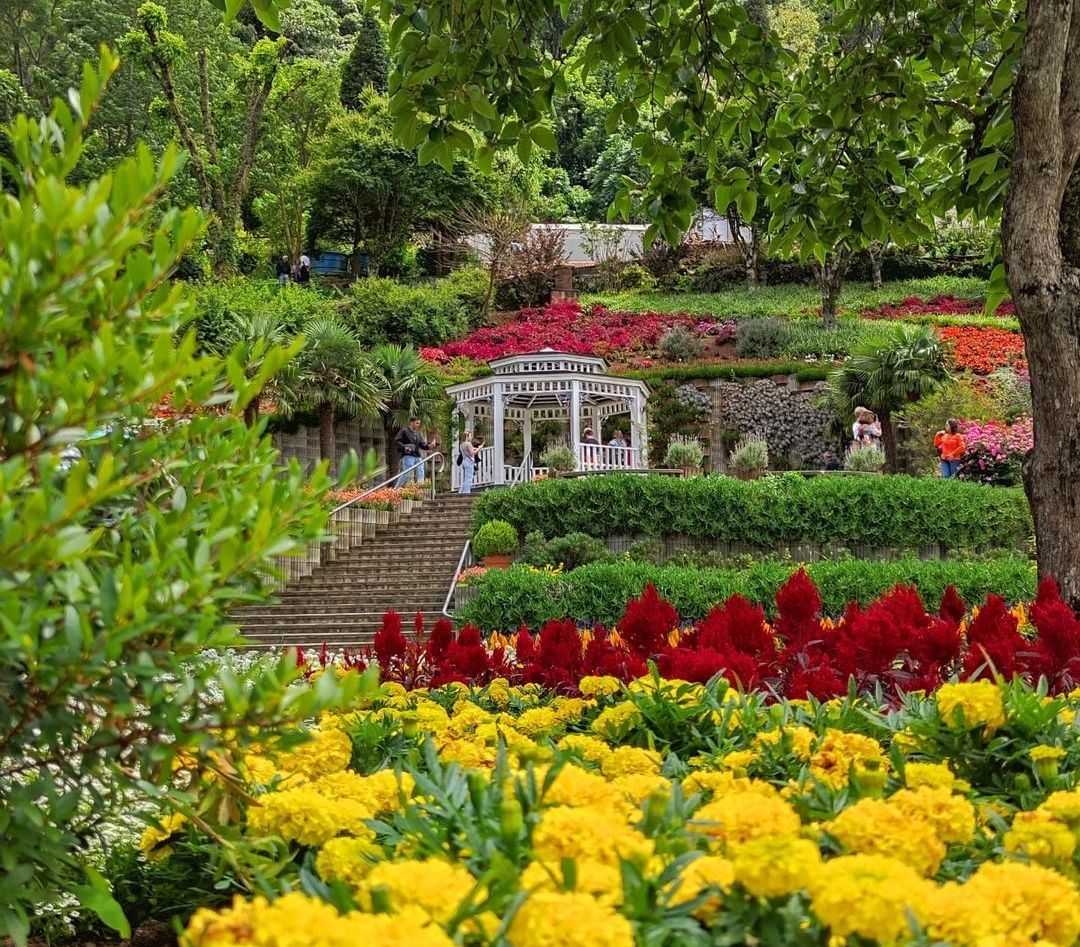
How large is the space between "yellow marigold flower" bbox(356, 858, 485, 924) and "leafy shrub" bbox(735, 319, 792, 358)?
27.0 meters

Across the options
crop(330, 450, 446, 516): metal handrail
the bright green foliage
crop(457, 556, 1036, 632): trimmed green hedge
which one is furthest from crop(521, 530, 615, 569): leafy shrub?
the bright green foliage

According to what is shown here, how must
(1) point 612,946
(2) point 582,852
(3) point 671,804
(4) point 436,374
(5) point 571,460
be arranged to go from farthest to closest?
(4) point 436,374, (5) point 571,460, (3) point 671,804, (2) point 582,852, (1) point 612,946

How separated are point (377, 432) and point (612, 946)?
79.6 ft

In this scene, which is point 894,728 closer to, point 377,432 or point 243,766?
point 243,766

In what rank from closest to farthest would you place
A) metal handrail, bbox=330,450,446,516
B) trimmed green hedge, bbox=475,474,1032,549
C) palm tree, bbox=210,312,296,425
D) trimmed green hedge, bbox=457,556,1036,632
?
trimmed green hedge, bbox=457,556,1036,632, trimmed green hedge, bbox=475,474,1032,549, metal handrail, bbox=330,450,446,516, palm tree, bbox=210,312,296,425

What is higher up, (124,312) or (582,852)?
(124,312)

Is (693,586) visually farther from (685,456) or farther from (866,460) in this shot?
(866,460)

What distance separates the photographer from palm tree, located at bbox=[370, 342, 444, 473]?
22.8 m

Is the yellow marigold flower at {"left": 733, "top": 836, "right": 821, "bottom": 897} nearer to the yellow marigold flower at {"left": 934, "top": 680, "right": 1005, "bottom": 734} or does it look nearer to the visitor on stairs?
the yellow marigold flower at {"left": 934, "top": 680, "right": 1005, "bottom": 734}

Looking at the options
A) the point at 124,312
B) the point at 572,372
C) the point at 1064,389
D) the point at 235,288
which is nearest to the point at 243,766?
the point at 124,312

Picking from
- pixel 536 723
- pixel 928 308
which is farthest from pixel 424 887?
pixel 928 308

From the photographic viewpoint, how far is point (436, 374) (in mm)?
24188

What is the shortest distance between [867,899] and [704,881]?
230mm

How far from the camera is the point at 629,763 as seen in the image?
6.31 ft
